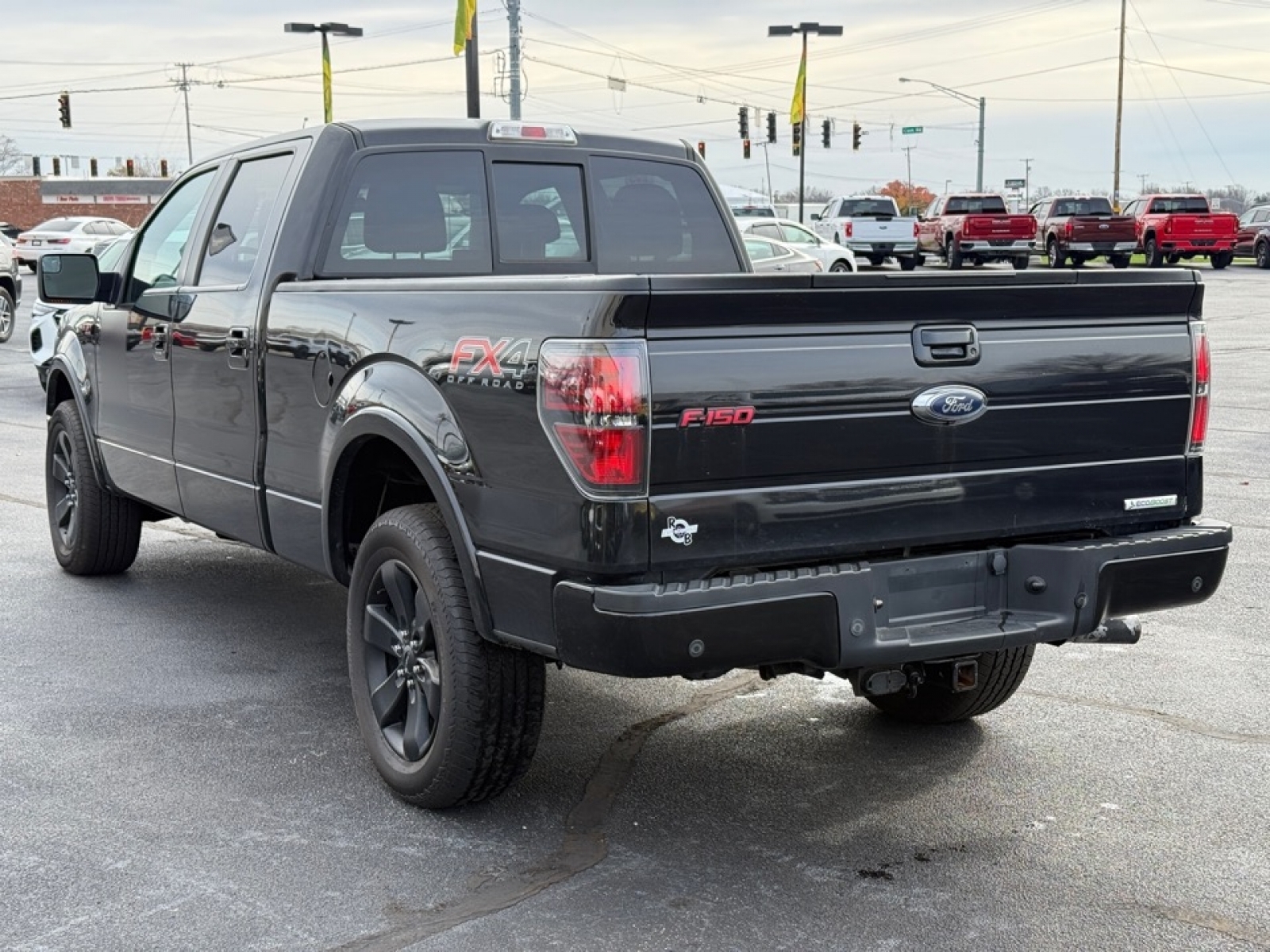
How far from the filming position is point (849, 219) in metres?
41.5

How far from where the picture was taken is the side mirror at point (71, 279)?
6578 mm

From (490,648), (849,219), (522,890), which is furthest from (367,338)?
(849,219)

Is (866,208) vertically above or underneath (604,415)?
above

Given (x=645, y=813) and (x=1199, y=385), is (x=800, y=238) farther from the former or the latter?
(x=645, y=813)

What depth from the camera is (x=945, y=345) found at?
156 inches

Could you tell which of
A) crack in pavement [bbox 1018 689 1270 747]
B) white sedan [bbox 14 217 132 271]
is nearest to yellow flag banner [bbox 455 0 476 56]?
white sedan [bbox 14 217 132 271]

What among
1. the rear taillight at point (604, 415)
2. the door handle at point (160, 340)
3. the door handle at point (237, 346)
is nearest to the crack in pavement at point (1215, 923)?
the rear taillight at point (604, 415)

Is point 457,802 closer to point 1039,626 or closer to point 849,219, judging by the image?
point 1039,626

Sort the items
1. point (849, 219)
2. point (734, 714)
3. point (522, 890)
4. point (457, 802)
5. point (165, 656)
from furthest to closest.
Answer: point (849, 219) < point (165, 656) < point (734, 714) < point (457, 802) < point (522, 890)

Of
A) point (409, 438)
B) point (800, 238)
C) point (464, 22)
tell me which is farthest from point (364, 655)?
point (464, 22)

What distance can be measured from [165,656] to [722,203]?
291 cm

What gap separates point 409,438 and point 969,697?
210cm

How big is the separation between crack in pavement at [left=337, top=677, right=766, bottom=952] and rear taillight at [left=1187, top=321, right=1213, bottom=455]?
1973mm

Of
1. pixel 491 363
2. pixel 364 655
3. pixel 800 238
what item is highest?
pixel 491 363
